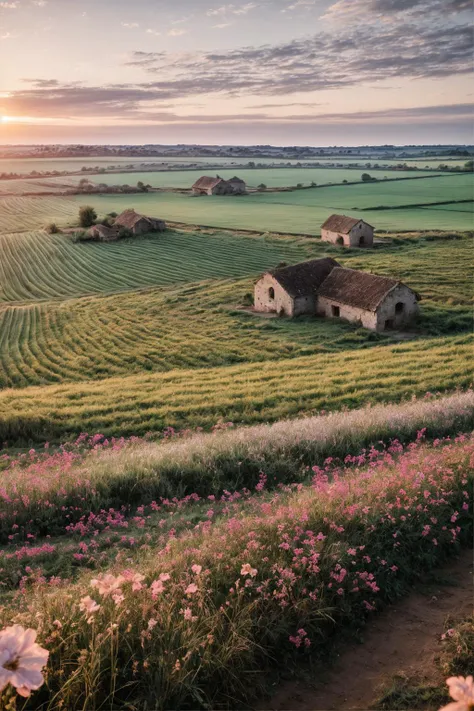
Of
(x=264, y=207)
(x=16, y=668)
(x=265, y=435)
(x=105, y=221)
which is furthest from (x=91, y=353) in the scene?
(x=264, y=207)

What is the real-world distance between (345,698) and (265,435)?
24.1ft

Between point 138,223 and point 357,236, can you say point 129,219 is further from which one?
point 357,236

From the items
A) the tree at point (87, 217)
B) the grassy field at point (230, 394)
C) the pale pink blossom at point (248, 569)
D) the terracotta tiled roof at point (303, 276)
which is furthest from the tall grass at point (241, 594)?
the tree at point (87, 217)

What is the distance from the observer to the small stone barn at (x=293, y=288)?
4406 centimetres

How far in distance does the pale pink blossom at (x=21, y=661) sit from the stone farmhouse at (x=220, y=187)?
134m

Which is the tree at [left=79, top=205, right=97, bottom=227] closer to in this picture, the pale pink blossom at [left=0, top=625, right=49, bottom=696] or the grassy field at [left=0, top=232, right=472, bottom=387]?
the grassy field at [left=0, top=232, right=472, bottom=387]

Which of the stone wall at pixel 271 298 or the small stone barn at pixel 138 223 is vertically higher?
the small stone barn at pixel 138 223

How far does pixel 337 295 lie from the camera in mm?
42688

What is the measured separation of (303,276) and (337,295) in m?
4.04

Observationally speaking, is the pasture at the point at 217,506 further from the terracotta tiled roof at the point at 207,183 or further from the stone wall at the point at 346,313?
the terracotta tiled roof at the point at 207,183

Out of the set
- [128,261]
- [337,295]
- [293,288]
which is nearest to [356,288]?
[337,295]

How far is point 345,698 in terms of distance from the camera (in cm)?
457

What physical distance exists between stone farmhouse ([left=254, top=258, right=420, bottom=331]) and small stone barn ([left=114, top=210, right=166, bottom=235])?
140ft

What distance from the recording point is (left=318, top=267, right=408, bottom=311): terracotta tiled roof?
39656 mm
